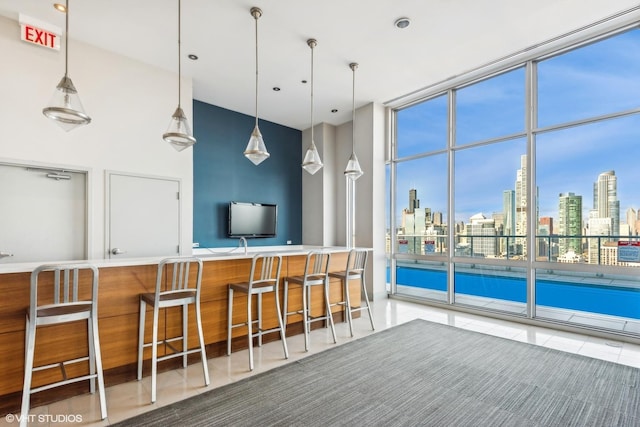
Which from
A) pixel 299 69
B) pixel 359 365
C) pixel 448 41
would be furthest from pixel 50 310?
pixel 448 41

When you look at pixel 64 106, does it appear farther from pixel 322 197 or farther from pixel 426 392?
pixel 322 197

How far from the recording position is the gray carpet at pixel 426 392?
7.11ft

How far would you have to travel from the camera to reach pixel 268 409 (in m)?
2.28

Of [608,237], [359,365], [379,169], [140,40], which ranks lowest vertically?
[359,365]

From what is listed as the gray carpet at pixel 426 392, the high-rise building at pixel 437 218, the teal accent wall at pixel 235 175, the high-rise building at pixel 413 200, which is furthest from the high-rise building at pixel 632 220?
the teal accent wall at pixel 235 175

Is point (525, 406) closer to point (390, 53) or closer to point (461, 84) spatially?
point (390, 53)

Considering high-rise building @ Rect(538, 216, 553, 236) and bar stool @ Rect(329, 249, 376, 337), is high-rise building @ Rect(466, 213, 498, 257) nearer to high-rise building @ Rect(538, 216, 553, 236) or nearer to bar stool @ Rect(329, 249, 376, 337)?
high-rise building @ Rect(538, 216, 553, 236)

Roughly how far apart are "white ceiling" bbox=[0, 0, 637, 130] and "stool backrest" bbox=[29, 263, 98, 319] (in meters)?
2.71

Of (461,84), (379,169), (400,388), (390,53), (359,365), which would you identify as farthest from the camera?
(379,169)

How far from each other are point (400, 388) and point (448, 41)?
155 inches

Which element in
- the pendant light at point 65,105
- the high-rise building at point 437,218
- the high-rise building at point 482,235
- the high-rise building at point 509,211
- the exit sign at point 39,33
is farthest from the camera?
the high-rise building at point 437,218

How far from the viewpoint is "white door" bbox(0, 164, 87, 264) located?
11.3 feet

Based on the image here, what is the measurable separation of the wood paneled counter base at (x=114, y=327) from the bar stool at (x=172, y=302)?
3.3 inches

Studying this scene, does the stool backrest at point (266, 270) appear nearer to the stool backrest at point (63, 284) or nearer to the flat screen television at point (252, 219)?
the stool backrest at point (63, 284)
